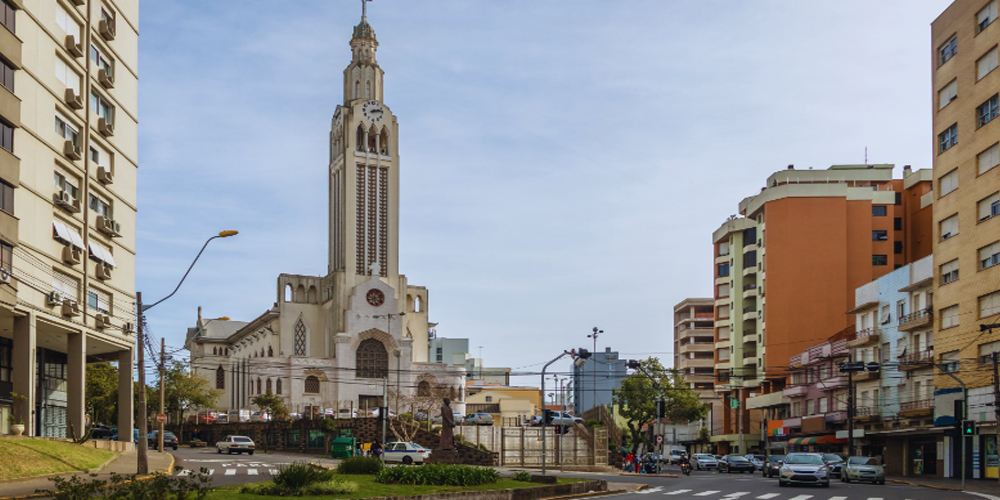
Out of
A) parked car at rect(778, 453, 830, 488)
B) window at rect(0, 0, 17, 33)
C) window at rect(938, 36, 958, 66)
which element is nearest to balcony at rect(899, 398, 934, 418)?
window at rect(938, 36, 958, 66)

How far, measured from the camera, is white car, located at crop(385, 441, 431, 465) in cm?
4953

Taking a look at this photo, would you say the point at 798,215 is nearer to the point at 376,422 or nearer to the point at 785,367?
the point at 785,367

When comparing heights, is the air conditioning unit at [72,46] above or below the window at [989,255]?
above

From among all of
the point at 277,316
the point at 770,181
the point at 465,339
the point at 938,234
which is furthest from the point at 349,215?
the point at 465,339

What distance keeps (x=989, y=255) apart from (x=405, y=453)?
2882cm

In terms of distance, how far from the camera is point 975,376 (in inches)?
1866

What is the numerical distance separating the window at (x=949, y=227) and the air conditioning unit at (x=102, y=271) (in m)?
40.5

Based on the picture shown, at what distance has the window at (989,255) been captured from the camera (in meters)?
46.8

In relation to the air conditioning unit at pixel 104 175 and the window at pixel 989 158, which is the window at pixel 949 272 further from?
the air conditioning unit at pixel 104 175

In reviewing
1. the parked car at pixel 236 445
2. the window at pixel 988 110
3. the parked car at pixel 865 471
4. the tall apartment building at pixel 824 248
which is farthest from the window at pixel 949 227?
the parked car at pixel 236 445

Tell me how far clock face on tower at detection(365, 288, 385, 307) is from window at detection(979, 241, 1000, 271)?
6143 centimetres

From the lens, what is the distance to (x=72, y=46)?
42219 mm

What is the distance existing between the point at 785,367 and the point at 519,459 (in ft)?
98.8

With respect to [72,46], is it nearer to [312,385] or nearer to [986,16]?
[986,16]
